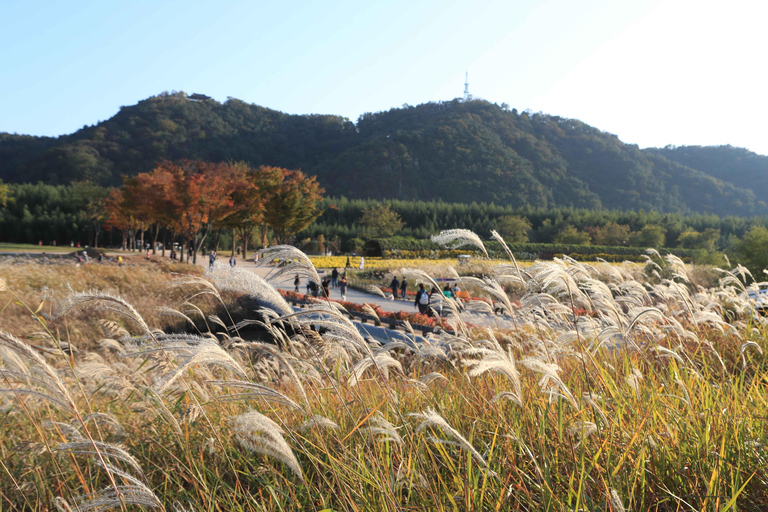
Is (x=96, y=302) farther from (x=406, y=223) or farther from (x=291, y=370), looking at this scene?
(x=406, y=223)

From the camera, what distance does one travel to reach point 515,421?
6.64ft

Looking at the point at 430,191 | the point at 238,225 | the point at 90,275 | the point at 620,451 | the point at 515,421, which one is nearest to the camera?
the point at 620,451

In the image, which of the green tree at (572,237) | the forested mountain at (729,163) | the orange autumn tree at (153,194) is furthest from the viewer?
the forested mountain at (729,163)

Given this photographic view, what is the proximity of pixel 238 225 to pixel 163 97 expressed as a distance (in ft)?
298

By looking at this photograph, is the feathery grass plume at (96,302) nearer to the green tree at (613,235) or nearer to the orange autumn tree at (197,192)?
the orange autumn tree at (197,192)

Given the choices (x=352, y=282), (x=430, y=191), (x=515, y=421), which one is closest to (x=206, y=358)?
(x=515, y=421)

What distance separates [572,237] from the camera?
161ft

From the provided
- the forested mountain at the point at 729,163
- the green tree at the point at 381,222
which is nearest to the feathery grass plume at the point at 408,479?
the green tree at the point at 381,222

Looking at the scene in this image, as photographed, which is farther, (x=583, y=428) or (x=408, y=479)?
(x=408, y=479)

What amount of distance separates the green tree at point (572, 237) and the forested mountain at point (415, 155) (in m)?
34.4

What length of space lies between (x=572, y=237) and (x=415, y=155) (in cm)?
5431

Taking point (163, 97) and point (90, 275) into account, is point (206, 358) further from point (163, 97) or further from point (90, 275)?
point (163, 97)

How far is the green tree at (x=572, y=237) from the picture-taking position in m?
48.7

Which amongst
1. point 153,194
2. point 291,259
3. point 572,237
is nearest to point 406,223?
point 572,237
